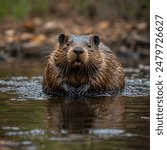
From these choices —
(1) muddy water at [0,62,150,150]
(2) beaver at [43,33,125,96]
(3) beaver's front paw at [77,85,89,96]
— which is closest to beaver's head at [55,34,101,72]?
(2) beaver at [43,33,125,96]

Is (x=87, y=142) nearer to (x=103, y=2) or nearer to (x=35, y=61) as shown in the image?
(x=35, y=61)

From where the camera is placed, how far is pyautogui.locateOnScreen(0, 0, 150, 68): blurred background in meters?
19.3

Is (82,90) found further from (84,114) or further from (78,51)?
(84,114)

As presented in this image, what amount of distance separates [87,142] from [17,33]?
15.6 meters

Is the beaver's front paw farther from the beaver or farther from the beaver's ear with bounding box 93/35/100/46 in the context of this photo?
the beaver's ear with bounding box 93/35/100/46

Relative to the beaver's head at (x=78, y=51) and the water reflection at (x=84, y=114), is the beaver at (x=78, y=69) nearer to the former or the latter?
the beaver's head at (x=78, y=51)

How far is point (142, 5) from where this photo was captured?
21109mm

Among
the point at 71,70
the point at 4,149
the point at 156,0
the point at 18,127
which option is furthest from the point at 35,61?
the point at 4,149

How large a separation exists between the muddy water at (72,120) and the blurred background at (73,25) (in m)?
8.05

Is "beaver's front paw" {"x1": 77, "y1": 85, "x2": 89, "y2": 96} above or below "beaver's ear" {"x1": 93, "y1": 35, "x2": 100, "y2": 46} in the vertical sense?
below

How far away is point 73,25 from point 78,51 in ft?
44.0

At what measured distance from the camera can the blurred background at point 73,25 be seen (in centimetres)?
1930

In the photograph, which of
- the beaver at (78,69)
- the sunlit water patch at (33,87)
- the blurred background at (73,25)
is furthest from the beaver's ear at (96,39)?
the blurred background at (73,25)

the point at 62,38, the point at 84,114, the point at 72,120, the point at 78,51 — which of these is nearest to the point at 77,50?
the point at 78,51
